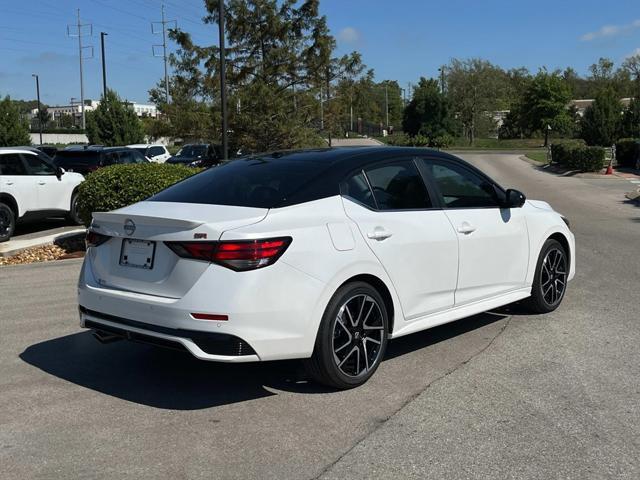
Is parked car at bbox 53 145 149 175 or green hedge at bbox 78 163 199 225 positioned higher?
parked car at bbox 53 145 149 175

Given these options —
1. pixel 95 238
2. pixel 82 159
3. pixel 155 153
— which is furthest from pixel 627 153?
pixel 95 238

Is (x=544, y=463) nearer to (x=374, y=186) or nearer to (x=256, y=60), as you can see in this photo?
(x=374, y=186)

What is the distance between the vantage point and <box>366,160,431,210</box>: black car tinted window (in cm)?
496

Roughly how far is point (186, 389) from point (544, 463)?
2.37m

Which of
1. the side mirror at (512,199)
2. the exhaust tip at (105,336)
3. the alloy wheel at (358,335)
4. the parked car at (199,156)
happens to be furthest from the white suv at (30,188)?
the parked car at (199,156)

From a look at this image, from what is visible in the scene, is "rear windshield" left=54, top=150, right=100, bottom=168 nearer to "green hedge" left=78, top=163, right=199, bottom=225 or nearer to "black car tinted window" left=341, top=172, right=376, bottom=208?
"green hedge" left=78, top=163, right=199, bottom=225

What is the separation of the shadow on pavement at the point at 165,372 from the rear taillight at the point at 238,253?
86cm

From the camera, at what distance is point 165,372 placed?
504 centimetres

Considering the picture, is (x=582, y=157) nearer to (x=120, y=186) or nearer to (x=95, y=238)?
(x=120, y=186)

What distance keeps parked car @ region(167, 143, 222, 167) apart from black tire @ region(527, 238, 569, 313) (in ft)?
62.3

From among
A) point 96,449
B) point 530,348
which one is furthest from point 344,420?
point 530,348

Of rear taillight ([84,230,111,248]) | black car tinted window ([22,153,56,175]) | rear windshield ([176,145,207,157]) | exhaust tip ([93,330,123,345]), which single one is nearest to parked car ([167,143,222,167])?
rear windshield ([176,145,207,157])

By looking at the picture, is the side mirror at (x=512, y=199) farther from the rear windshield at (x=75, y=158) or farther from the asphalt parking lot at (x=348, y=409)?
the rear windshield at (x=75, y=158)

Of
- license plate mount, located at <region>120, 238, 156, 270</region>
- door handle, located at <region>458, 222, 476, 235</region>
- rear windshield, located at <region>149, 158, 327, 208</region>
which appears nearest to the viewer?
license plate mount, located at <region>120, 238, 156, 270</region>
